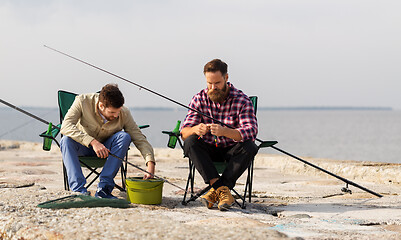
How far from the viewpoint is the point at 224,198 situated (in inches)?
131

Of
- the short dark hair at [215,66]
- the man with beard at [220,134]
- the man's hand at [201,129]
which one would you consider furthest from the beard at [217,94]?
the man's hand at [201,129]

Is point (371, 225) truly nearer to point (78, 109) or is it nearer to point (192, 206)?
point (192, 206)

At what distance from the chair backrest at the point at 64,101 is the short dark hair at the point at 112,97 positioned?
707 mm

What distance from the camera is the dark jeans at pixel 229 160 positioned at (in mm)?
3418

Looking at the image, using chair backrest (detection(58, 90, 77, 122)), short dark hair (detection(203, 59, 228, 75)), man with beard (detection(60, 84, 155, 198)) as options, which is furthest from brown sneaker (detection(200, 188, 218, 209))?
chair backrest (detection(58, 90, 77, 122))

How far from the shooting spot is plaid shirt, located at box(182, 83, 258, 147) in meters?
3.57

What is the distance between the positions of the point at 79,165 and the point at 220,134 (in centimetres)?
101

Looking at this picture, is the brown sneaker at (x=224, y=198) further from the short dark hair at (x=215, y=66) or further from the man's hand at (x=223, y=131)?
the short dark hair at (x=215, y=66)

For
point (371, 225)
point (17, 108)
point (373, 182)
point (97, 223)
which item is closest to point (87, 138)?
point (17, 108)

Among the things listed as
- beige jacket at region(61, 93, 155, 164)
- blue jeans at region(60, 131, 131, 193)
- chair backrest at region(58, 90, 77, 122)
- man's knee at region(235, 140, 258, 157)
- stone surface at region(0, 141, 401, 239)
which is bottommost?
stone surface at region(0, 141, 401, 239)

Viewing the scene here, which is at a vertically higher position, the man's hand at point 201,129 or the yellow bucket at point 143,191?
the man's hand at point 201,129

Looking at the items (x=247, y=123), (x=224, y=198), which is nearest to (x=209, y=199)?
(x=224, y=198)

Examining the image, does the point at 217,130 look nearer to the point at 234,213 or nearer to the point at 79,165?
the point at 234,213

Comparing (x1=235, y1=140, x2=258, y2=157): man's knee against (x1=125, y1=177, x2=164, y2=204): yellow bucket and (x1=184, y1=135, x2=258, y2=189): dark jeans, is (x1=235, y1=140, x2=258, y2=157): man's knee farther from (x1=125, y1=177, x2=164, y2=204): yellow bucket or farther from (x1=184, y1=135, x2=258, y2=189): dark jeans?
(x1=125, y1=177, x2=164, y2=204): yellow bucket
